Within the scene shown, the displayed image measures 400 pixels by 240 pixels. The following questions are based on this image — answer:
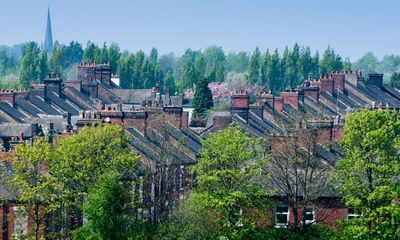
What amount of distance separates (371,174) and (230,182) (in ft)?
20.5

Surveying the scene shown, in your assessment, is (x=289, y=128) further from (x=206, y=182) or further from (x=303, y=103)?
(x=303, y=103)

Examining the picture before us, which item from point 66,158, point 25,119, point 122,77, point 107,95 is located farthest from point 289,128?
point 122,77

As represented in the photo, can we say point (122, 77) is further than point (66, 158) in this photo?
Yes

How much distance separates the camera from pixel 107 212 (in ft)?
137

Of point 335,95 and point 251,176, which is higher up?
point 335,95

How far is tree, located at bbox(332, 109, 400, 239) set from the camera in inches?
1668

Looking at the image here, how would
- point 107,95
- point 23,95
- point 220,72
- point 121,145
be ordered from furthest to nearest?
point 220,72, point 107,95, point 23,95, point 121,145

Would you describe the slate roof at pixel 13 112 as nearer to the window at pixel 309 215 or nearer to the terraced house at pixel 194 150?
the terraced house at pixel 194 150

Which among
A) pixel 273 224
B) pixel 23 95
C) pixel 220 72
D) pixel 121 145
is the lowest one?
pixel 273 224

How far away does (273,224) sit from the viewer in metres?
46.1

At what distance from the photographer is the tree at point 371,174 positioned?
42.4 metres

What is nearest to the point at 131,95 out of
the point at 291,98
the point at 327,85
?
the point at 327,85

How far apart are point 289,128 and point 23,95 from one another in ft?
164

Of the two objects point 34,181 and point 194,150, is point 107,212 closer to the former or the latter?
point 34,181
